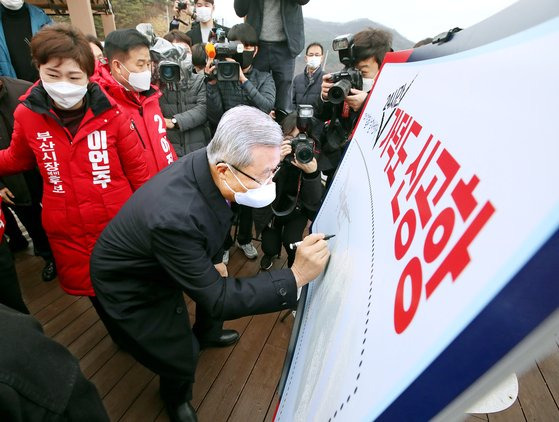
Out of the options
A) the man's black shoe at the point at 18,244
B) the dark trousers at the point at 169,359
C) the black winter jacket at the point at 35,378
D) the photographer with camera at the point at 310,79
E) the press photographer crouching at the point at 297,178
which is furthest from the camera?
the photographer with camera at the point at 310,79

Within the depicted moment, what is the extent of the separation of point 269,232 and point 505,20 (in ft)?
6.78

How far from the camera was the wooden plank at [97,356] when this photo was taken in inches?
71.2

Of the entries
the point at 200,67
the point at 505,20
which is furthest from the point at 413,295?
the point at 200,67

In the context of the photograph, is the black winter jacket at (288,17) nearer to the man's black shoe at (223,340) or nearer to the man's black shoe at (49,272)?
the man's black shoe at (223,340)

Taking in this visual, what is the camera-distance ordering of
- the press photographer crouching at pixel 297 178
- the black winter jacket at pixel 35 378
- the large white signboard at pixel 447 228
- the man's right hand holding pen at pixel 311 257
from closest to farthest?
the large white signboard at pixel 447 228 → the black winter jacket at pixel 35 378 → the man's right hand holding pen at pixel 311 257 → the press photographer crouching at pixel 297 178

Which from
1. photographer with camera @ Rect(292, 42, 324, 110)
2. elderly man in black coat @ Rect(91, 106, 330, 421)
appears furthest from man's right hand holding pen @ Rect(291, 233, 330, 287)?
photographer with camera @ Rect(292, 42, 324, 110)

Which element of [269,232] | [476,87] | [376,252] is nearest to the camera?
[476,87]

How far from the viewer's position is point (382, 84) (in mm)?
962

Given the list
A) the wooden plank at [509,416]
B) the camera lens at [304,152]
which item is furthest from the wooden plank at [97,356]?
the wooden plank at [509,416]

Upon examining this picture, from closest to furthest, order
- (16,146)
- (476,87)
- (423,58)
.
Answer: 1. (476,87)
2. (423,58)
3. (16,146)

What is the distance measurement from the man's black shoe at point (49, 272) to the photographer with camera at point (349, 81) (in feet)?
7.43

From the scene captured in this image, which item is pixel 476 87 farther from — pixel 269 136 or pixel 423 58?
pixel 269 136

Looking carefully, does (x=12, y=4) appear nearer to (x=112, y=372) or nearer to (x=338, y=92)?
(x=338, y=92)

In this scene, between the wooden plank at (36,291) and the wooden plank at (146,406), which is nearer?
the wooden plank at (146,406)
